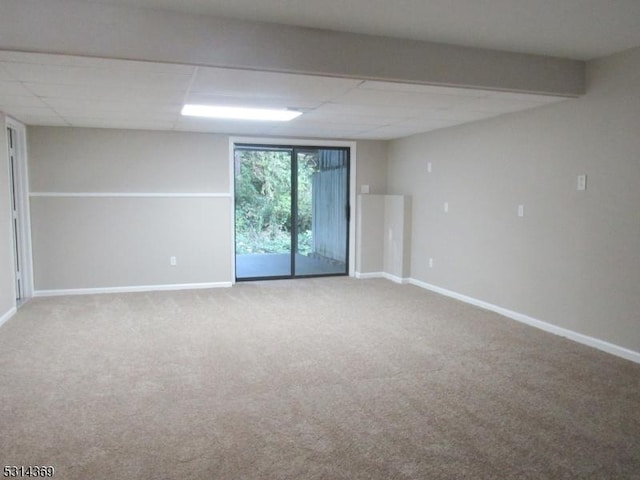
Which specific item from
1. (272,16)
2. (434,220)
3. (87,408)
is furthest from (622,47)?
(87,408)

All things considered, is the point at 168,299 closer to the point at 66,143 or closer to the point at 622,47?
the point at 66,143

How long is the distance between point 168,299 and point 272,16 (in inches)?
156

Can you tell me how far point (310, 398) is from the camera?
10.2 feet

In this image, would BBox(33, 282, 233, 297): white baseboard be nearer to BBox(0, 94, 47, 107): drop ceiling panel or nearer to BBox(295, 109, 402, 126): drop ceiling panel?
BBox(0, 94, 47, 107): drop ceiling panel

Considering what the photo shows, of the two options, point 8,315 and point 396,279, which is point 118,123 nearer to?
point 8,315

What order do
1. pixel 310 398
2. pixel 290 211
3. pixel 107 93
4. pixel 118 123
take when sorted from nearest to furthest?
1. pixel 310 398
2. pixel 107 93
3. pixel 118 123
4. pixel 290 211

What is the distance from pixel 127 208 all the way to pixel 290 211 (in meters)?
2.28

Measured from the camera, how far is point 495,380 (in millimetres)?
3398

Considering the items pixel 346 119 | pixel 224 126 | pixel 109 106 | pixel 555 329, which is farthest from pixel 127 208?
pixel 555 329

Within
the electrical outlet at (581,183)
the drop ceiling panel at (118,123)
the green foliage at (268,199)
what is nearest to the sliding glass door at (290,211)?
the green foliage at (268,199)

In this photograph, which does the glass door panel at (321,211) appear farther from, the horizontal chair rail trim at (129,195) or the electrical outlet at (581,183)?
the electrical outlet at (581,183)

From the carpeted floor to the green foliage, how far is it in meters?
2.25

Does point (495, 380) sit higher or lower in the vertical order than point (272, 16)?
lower

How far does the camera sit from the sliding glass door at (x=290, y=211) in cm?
709
